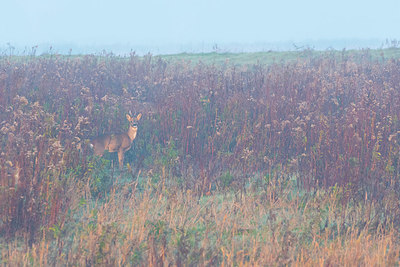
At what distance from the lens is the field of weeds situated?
403 centimetres

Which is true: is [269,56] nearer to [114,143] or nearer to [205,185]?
[114,143]

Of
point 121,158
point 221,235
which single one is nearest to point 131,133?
point 121,158

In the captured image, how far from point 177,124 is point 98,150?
1.56 meters

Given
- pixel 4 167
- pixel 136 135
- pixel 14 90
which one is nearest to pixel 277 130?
pixel 136 135

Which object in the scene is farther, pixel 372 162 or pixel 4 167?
pixel 372 162

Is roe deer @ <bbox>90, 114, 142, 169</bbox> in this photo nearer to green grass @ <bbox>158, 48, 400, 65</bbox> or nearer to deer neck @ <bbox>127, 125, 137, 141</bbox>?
deer neck @ <bbox>127, 125, 137, 141</bbox>

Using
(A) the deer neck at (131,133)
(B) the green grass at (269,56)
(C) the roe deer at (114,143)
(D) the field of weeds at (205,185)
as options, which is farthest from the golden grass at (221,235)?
(B) the green grass at (269,56)

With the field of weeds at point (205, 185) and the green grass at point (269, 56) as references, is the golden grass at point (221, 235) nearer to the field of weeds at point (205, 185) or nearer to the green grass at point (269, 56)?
the field of weeds at point (205, 185)

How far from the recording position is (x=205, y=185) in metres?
5.90

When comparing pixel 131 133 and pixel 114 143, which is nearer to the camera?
pixel 114 143

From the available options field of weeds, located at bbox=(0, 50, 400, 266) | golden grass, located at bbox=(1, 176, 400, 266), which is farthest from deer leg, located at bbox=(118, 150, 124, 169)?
golden grass, located at bbox=(1, 176, 400, 266)

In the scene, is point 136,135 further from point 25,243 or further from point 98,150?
point 25,243

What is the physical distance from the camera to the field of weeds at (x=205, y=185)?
403 centimetres

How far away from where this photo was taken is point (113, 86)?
37.3ft
